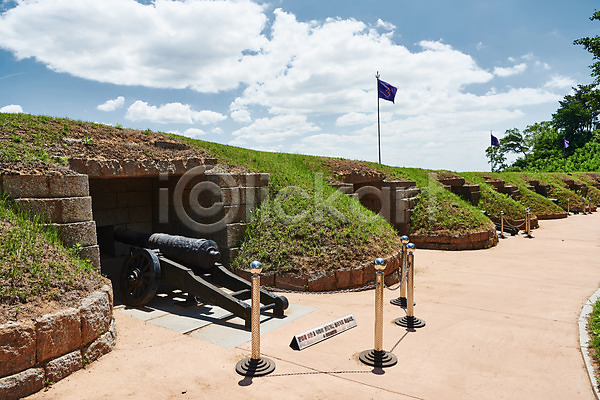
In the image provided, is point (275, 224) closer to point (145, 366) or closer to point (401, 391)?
point (145, 366)

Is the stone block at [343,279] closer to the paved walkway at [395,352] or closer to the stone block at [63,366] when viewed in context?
the paved walkway at [395,352]

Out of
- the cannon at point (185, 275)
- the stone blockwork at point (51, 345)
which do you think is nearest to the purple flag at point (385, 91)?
the cannon at point (185, 275)

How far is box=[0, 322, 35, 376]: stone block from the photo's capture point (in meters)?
3.27

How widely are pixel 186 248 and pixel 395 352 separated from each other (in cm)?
322

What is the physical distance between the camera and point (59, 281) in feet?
Answer: 13.7

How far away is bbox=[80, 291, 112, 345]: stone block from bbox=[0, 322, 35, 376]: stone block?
0.51 metres

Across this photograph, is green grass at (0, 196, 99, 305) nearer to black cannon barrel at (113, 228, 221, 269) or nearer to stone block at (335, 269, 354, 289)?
black cannon barrel at (113, 228, 221, 269)

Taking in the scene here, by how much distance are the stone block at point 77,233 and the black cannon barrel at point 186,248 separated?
39.9 inches

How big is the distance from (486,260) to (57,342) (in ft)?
30.5

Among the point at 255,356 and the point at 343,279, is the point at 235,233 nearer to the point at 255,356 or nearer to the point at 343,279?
the point at 343,279

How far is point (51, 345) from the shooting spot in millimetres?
3596

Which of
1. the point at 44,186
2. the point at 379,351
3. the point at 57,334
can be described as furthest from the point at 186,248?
the point at 379,351

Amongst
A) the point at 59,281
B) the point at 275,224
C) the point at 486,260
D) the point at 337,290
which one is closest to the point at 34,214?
the point at 59,281

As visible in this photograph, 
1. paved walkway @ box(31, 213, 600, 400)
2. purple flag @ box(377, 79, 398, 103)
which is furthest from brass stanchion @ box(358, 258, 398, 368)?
purple flag @ box(377, 79, 398, 103)
